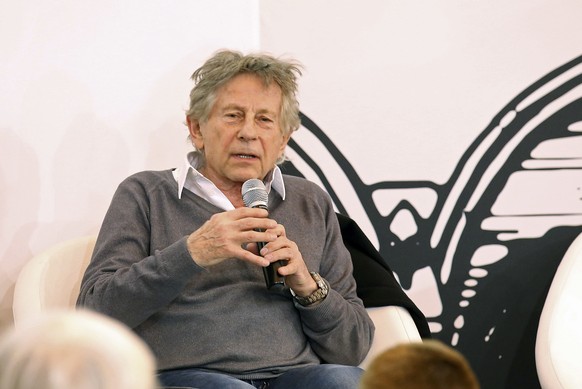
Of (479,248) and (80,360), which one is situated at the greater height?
(80,360)

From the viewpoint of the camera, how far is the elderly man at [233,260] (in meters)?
2.13

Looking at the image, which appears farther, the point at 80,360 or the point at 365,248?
the point at 365,248

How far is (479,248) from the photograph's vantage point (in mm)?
3287

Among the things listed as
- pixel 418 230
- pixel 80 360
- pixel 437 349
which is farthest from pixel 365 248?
pixel 80 360

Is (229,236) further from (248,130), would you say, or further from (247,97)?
(247,97)

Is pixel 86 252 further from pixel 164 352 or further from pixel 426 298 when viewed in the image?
pixel 426 298

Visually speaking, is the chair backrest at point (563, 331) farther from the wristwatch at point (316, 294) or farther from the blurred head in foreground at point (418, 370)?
the blurred head in foreground at point (418, 370)

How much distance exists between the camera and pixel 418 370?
2.52ft

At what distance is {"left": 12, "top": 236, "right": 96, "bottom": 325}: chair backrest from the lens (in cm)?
236

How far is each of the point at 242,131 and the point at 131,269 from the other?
55cm

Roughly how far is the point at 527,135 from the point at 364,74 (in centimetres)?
67

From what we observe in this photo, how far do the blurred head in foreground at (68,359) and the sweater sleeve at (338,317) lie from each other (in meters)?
1.64

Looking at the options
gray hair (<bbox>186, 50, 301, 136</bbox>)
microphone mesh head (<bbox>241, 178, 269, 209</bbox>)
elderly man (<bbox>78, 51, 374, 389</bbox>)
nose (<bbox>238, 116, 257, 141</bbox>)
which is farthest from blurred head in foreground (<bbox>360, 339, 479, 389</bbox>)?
gray hair (<bbox>186, 50, 301, 136</bbox>)

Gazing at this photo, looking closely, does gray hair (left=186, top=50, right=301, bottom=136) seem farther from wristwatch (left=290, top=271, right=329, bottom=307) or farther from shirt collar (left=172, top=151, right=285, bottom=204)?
→ wristwatch (left=290, top=271, right=329, bottom=307)
